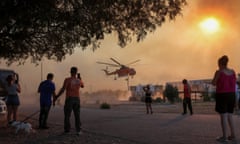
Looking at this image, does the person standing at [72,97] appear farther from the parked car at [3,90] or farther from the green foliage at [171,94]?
the green foliage at [171,94]

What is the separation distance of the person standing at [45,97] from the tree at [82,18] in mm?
1883

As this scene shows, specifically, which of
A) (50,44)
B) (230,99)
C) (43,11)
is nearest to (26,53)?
(50,44)

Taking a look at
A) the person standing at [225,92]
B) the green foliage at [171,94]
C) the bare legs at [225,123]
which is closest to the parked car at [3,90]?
the person standing at [225,92]

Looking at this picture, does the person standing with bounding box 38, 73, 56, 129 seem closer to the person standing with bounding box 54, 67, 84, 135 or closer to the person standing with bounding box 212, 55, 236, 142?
the person standing with bounding box 54, 67, 84, 135

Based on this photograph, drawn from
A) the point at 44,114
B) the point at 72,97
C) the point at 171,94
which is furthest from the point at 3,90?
the point at 171,94

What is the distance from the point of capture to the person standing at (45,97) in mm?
16016

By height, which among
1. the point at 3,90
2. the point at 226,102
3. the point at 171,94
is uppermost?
the point at 171,94

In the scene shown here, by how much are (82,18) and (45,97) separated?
3.56 m

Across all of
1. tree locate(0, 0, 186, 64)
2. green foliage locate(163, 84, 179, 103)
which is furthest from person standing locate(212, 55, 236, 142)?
green foliage locate(163, 84, 179, 103)

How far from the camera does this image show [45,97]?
16047 millimetres

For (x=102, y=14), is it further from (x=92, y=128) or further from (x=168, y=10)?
(x=92, y=128)

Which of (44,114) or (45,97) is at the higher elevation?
(45,97)

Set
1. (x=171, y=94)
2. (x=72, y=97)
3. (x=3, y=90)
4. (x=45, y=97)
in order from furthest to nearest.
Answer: (x=171, y=94) → (x=3, y=90) → (x=45, y=97) → (x=72, y=97)

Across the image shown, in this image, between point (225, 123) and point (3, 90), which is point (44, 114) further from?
point (3, 90)
